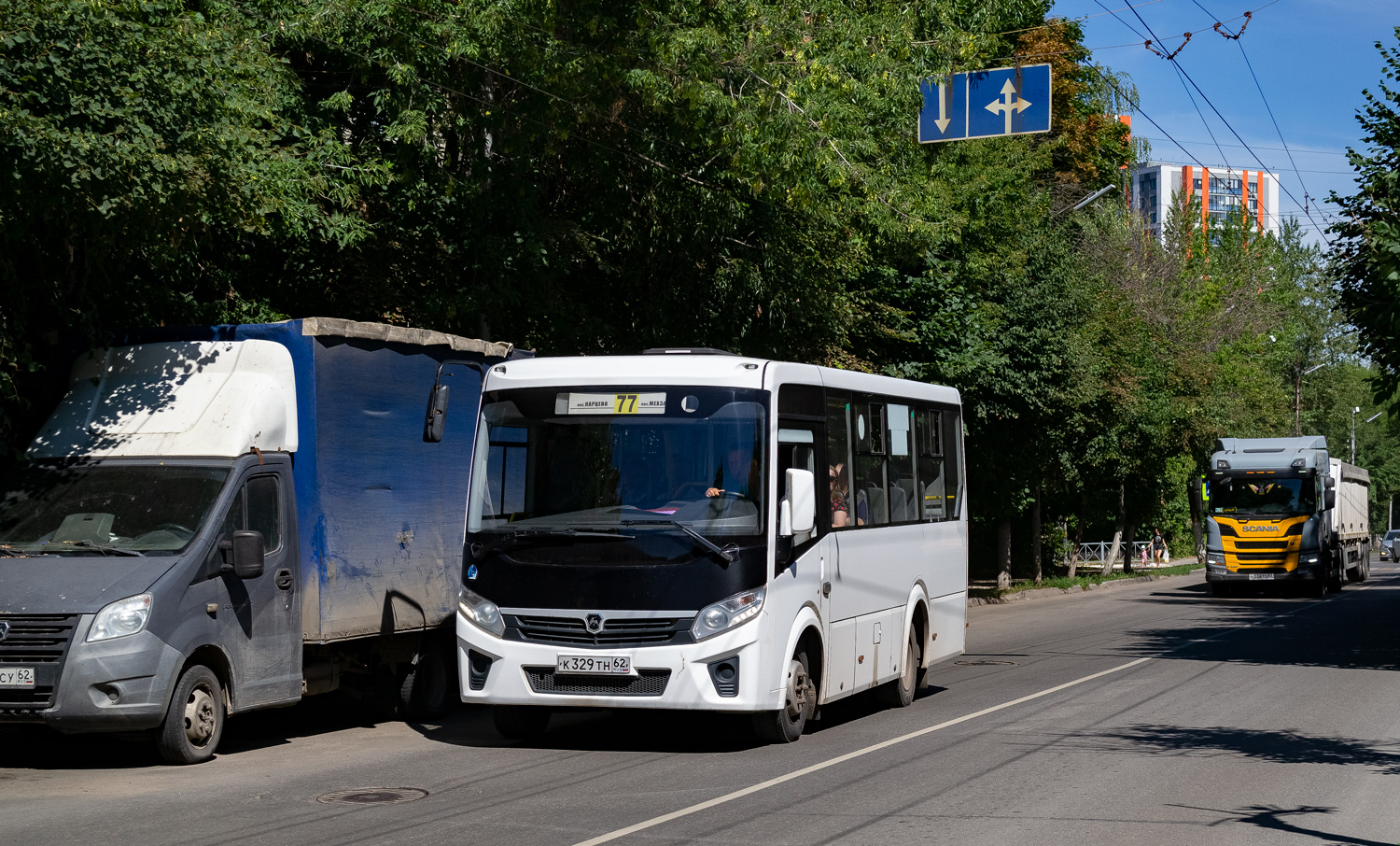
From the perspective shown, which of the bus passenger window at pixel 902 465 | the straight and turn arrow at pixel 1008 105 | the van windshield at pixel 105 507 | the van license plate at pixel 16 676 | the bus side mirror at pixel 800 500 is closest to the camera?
the van license plate at pixel 16 676

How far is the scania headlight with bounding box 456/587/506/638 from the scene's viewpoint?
10477 millimetres

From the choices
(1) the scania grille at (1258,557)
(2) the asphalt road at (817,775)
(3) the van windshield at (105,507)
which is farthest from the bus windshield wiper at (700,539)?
(1) the scania grille at (1258,557)

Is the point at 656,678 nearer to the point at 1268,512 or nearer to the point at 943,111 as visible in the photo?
the point at 943,111

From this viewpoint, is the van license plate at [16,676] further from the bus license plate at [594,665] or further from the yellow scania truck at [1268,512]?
the yellow scania truck at [1268,512]

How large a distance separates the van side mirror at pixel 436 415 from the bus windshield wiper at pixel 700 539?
1.79 m

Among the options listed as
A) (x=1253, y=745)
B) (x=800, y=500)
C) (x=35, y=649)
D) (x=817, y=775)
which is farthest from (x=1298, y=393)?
(x=35, y=649)

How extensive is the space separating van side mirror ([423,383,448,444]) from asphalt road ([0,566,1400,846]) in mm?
2311

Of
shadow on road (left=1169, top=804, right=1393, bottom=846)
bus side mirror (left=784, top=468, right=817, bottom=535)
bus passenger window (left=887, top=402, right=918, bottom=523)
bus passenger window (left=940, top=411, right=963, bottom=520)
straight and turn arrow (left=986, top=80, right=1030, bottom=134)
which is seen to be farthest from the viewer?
straight and turn arrow (left=986, top=80, right=1030, bottom=134)

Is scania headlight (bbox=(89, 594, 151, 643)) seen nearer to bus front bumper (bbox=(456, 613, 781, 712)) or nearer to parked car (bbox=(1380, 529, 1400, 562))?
bus front bumper (bbox=(456, 613, 781, 712))

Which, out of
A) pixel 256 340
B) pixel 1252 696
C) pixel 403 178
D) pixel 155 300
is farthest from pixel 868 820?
pixel 403 178

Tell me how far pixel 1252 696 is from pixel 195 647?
9729mm

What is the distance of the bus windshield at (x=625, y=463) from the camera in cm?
1034

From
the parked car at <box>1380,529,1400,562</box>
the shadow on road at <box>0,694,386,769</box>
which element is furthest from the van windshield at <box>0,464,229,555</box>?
the parked car at <box>1380,529,1400,562</box>

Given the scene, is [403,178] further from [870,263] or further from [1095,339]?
[1095,339]
